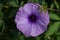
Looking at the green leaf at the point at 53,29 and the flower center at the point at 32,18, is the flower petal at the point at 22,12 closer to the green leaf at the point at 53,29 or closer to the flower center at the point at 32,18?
the flower center at the point at 32,18

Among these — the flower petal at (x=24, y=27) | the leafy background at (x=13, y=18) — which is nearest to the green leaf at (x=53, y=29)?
the leafy background at (x=13, y=18)

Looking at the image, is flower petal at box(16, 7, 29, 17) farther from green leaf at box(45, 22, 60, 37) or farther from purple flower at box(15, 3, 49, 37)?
green leaf at box(45, 22, 60, 37)

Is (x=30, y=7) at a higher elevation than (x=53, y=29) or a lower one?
higher

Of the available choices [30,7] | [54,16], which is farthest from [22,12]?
[54,16]

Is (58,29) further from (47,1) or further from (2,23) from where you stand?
(2,23)

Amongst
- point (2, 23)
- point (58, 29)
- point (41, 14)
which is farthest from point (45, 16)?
point (2, 23)

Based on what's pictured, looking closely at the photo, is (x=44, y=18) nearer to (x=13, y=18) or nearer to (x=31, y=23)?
(x=31, y=23)
